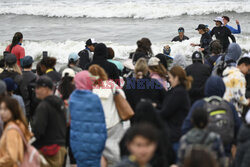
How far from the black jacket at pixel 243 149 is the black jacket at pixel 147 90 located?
1.71m

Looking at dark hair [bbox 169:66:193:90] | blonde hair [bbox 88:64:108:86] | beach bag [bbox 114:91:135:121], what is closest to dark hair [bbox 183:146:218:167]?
dark hair [bbox 169:66:193:90]

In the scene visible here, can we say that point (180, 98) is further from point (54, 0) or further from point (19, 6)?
point (54, 0)

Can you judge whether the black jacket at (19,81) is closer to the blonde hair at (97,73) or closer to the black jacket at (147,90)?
the blonde hair at (97,73)

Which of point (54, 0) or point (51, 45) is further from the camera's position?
point (54, 0)

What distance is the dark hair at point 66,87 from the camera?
577 cm

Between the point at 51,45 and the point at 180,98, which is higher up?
the point at 180,98

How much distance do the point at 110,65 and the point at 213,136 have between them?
308cm

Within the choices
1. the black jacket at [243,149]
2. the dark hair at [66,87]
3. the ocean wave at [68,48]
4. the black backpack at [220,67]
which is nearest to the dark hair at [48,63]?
the dark hair at [66,87]

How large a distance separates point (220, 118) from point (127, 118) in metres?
1.37

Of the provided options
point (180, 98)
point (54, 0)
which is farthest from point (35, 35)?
point (180, 98)

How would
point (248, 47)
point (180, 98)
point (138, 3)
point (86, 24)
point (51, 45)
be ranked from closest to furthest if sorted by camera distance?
point (180, 98) < point (248, 47) < point (51, 45) < point (86, 24) < point (138, 3)

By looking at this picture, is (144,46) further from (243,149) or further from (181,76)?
(243,149)

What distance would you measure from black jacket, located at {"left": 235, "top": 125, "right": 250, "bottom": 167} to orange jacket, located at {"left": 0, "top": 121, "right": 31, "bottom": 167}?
7.33ft

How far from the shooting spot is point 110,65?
6695mm
